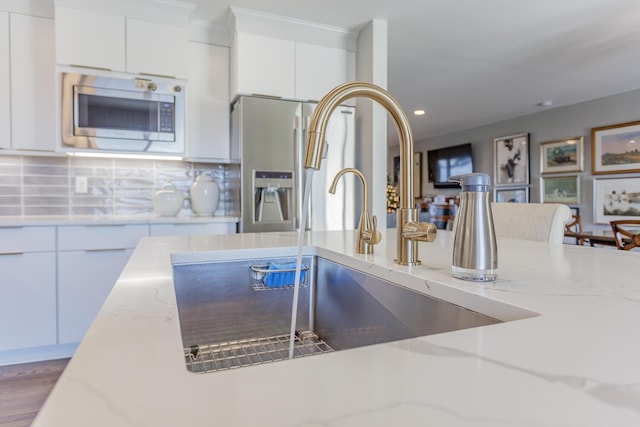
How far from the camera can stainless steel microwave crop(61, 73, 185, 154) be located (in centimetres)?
250

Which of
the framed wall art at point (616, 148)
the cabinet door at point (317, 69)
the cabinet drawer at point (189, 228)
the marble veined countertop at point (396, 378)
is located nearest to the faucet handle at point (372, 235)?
the marble veined countertop at point (396, 378)

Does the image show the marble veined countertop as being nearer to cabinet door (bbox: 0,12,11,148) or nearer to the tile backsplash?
the tile backsplash

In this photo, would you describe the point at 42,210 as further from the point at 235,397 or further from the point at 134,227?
the point at 235,397

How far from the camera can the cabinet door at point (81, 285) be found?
2.39m

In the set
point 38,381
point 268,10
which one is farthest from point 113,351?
point 268,10

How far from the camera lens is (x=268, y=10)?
272 centimetres

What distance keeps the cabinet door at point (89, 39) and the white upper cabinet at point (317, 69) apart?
1221mm

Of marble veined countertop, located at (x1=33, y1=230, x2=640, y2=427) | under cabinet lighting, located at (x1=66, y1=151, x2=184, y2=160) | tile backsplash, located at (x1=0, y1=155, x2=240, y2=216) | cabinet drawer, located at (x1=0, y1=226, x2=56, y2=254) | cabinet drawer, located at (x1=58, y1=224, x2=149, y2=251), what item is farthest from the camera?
tile backsplash, located at (x1=0, y1=155, x2=240, y2=216)

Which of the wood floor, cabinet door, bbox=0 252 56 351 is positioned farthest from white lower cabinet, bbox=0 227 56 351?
the wood floor

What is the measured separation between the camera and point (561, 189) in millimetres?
5504

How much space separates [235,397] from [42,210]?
3170mm

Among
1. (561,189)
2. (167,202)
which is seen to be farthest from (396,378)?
(561,189)

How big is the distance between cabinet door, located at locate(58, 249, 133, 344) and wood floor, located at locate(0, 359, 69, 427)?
0.19m

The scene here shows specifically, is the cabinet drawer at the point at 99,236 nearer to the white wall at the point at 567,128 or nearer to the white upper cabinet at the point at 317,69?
the white upper cabinet at the point at 317,69
